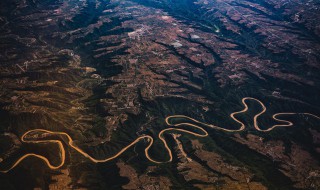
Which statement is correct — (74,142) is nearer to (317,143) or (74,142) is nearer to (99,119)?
(99,119)

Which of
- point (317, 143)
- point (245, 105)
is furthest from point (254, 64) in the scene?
point (317, 143)

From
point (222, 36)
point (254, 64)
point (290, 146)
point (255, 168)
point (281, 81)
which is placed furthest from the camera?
point (222, 36)

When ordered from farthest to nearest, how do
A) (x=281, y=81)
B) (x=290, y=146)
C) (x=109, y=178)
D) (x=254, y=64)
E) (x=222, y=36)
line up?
(x=222, y=36)
(x=254, y=64)
(x=281, y=81)
(x=290, y=146)
(x=109, y=178)

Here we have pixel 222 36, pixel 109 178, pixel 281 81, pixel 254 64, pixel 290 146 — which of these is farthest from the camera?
pixel 222 36

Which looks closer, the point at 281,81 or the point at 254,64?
the point at 281,81

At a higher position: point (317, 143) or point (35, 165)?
point (317, 143)

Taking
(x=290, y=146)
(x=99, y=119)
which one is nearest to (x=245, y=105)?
(x=290, y=146)

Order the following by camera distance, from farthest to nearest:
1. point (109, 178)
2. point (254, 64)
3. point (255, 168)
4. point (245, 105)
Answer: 1. point (254, 64)
2. point (245, 105)
3. point (255, 168)
4. point (109, 178)

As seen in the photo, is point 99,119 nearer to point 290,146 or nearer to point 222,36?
point 290,146

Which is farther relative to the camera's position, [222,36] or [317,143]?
[222,36]
